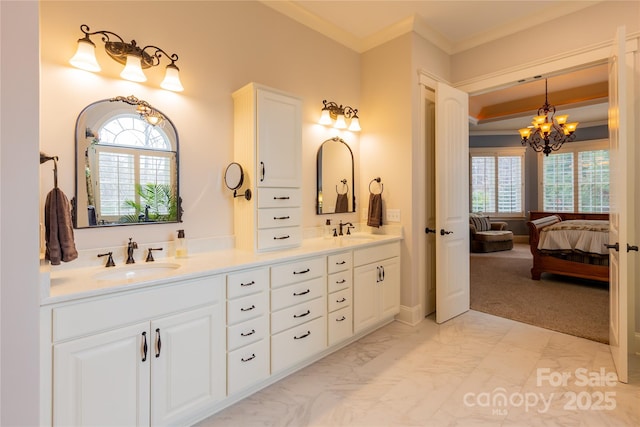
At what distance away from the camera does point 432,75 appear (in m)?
3.32

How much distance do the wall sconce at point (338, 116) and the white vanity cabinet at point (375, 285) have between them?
1328 millimetres

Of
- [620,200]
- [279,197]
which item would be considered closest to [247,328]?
[279,197]

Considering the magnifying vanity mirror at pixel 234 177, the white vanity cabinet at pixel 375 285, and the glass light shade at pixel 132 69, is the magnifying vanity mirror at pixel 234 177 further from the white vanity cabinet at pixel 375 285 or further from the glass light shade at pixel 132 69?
the white vanity cabinet at pixel 375 285

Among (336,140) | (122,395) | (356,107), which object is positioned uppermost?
(356,107)

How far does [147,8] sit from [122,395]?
90.1 inches

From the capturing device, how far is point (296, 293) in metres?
2.24

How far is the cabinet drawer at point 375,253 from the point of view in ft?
8.94

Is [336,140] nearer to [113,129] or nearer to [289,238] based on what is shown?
[289,238]

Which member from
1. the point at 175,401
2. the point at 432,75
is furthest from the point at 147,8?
the point at 432,75

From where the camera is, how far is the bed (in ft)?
13.7

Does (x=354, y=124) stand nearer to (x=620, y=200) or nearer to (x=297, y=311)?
(x=297, y=311)

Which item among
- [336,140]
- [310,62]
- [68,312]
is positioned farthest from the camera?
[336,140]

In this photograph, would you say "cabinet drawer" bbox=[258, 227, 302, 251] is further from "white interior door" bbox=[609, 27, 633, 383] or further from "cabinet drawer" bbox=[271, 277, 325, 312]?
"white interior door" bbox=[609, 27, 633, 383]

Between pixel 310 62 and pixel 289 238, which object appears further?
pixel 310 62
